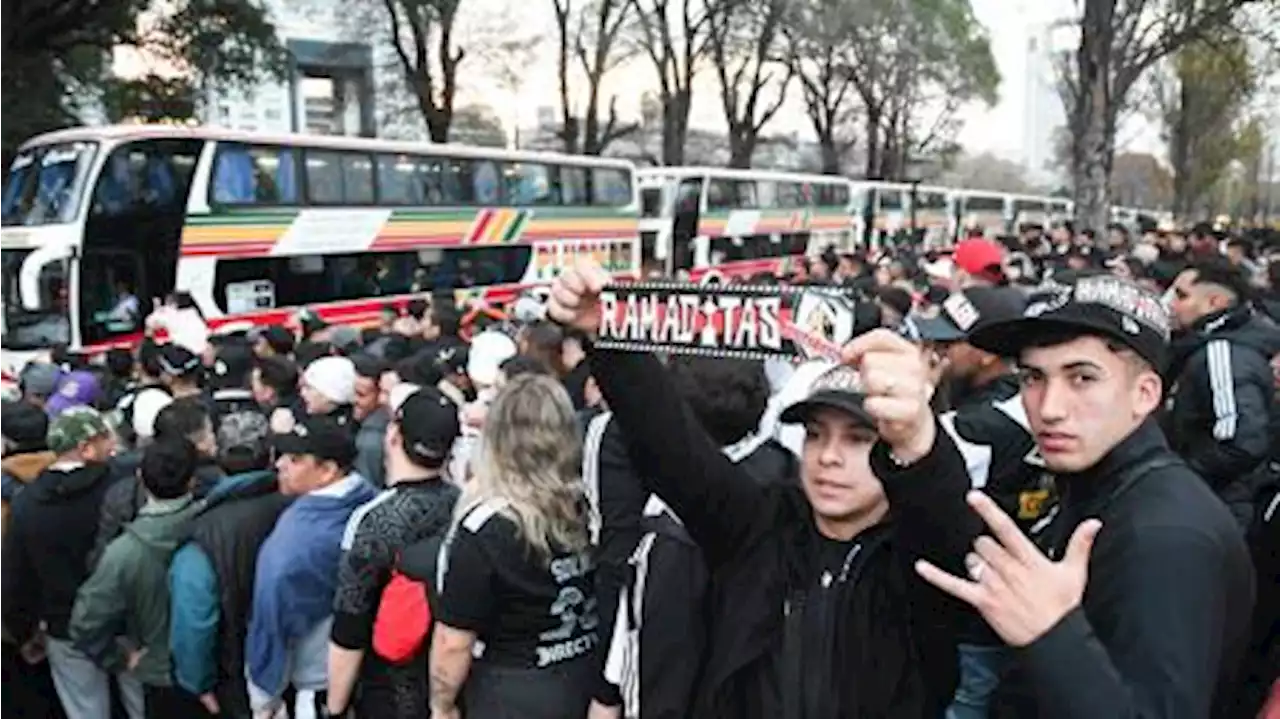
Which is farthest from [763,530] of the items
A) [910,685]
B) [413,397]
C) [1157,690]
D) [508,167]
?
[508,167]

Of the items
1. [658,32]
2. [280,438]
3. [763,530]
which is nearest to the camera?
[763,530]

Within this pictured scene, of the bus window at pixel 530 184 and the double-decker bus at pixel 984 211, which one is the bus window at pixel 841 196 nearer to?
the double-decker bus at pixel 984 211

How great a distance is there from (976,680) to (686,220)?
74.0ft

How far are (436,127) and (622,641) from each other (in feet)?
83.4

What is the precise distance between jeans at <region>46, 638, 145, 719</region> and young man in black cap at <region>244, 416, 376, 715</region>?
1055mm

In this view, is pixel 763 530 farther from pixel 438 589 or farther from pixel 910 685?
pixel 438 589

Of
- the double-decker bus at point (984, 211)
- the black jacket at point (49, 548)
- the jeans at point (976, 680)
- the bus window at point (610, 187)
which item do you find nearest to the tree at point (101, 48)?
the bus window at point (610, 187)

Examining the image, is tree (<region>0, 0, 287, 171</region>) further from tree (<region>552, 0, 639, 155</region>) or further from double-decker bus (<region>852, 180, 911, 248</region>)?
double-decker bus (<region>852, 180, 911, 248</region>)

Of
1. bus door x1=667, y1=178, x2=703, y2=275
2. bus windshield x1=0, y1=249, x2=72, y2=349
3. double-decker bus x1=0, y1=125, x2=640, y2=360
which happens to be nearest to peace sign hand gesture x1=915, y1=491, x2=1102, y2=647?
double-decker bus x1=0, y1=125, x2=640, y2=360

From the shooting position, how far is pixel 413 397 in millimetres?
3395

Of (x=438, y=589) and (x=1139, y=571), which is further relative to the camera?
(x=438, y=589)

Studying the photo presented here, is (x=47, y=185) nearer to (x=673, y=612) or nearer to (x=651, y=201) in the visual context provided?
(x=651, y=201)

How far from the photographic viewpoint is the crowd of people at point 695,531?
1696mm

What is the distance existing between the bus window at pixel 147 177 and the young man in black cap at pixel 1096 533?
13211 millimetres
